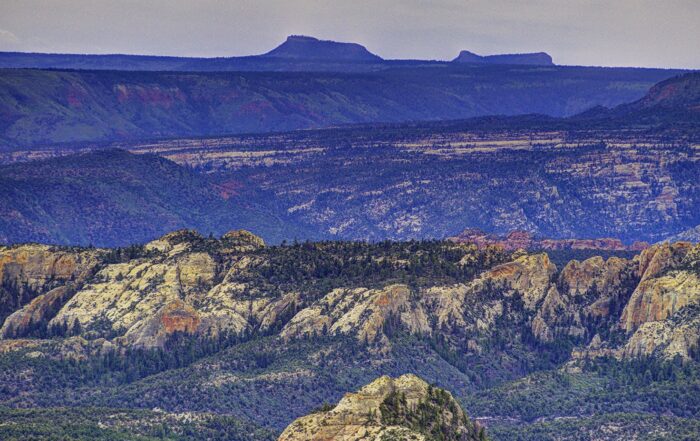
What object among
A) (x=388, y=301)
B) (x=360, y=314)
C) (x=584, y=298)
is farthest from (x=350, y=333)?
(x=584, y=298)

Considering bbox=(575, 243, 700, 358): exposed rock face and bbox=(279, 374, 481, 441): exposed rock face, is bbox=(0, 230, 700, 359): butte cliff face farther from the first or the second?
bbox=(279, 374, 481, 441): exposed rock face

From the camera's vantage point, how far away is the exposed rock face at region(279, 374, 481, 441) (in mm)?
109562

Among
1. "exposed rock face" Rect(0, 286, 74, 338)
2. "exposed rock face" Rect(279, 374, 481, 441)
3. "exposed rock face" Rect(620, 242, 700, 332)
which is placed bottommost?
"exposed rock face" Rect(0, 286, 74, 338)

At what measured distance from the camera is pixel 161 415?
15762cm

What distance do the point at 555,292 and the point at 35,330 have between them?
138 ft

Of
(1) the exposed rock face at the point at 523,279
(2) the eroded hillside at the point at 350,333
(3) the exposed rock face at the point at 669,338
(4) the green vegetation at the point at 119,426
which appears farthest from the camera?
(1) the exposed rock face at the point at 523,279

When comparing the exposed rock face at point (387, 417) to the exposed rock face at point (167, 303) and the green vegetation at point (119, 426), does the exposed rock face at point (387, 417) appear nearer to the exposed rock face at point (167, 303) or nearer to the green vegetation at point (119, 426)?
the green vegetation at point (119, 426)

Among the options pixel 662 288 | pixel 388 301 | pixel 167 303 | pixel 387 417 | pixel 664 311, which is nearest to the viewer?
pixel 387 417

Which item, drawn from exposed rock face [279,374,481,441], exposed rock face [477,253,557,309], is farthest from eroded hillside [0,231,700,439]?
exposed rock face [279,374,481,441]

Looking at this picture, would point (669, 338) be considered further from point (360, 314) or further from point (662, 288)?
point (360, 314)

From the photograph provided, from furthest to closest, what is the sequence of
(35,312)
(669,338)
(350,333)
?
(35,312)
(350,333)
(669,338)

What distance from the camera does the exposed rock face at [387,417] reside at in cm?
10956

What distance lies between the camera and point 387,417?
113750mm

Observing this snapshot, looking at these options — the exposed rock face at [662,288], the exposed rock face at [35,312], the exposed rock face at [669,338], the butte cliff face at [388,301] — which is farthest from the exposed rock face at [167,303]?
the exposed rock face at [669,338]
